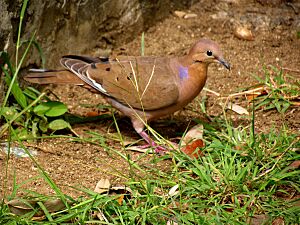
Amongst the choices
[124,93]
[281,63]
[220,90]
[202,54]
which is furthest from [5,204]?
[281,63]

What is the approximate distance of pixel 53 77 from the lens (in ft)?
15.4

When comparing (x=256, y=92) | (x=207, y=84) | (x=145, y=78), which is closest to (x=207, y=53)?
(x=145, y=78)

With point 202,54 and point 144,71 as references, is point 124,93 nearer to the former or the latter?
point 144,71

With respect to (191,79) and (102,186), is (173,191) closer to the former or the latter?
(102,186)

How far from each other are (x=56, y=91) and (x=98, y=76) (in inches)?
Result: 30.6

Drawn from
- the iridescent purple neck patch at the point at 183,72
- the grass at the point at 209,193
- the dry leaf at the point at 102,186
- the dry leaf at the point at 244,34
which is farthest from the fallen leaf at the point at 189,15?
the dry leaf at the point at 102,186

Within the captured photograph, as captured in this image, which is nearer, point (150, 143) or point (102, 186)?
point (102, 186)

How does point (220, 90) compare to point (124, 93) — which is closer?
point (124, 93)

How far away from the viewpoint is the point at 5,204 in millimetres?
3566

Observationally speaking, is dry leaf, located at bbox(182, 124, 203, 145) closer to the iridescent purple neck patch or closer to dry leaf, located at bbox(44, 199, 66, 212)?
the iridescent purple neck patch

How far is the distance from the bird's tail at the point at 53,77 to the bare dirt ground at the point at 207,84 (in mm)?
356

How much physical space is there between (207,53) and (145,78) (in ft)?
1.53

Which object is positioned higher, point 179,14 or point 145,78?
point 145,78

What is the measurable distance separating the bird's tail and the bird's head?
843 millimetres
